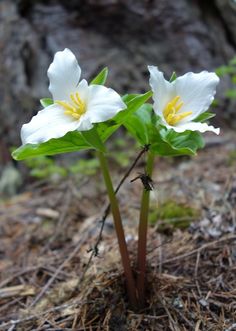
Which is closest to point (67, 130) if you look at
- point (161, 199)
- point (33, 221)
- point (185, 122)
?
point (185, 122)

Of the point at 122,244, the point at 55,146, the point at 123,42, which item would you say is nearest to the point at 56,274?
the point at 122,244

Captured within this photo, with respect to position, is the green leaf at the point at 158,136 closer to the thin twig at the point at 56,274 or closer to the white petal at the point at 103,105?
the white petal at the point at 103,105

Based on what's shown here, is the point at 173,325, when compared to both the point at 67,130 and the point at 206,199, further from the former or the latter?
the point at 206,199

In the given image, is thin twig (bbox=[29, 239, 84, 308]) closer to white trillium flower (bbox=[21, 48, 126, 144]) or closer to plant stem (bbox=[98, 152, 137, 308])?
plant stem (bbox=[98, 152, 137, 308])

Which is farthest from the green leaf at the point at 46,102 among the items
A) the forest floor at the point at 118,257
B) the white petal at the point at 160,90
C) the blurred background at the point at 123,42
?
the blurred background at the point at 123,42

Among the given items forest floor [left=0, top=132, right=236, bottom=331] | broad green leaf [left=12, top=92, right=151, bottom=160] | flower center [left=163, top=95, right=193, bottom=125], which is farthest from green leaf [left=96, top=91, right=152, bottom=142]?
forest floor [left=0, top=132, right=236, bottom=331]

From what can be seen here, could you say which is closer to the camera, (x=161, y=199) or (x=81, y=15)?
(x=161, y=199)
